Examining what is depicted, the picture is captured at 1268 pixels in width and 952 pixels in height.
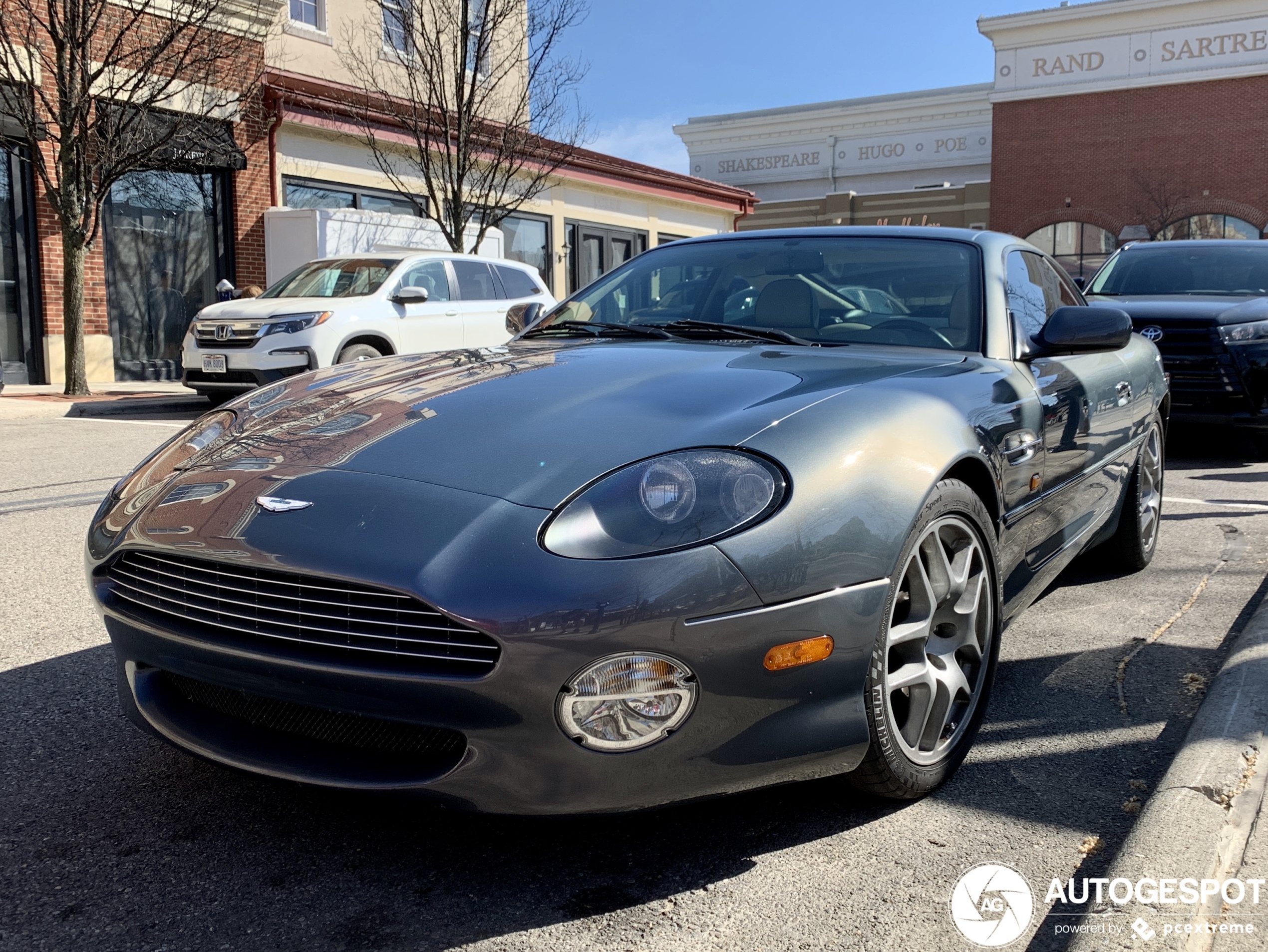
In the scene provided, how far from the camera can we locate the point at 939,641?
8.56ft

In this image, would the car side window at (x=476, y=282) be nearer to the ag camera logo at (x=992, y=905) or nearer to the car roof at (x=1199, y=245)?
the car roof at (x=1199, y=245)

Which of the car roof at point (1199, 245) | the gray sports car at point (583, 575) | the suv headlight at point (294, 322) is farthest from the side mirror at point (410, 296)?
the gray sports car at point (583, 575)

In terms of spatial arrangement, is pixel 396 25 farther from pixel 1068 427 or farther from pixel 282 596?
pixel 282 596

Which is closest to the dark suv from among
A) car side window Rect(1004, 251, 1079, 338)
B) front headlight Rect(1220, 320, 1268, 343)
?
front headlight Rect(1220, 320, 1268, 343)

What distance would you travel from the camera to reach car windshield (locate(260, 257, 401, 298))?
1154 centimetres

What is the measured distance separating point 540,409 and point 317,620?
741 mm

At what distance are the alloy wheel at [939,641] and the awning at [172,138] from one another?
11.9 meters

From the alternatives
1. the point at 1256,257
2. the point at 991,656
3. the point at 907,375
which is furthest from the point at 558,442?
the point at 1256,257

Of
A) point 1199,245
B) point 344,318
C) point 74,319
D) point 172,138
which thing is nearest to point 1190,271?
point 1199,245

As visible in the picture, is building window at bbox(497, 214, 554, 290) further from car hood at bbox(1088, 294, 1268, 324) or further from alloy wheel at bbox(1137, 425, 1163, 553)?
alloy wheel at bbox(1137, 425, 1163, 553)

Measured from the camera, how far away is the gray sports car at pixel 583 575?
1.97 meters

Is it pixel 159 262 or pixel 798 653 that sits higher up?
pixel 159 262

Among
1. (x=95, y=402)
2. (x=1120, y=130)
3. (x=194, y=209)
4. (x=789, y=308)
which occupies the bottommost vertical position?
(x=95, y=402)

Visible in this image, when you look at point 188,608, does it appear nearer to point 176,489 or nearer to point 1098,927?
point 176,489
